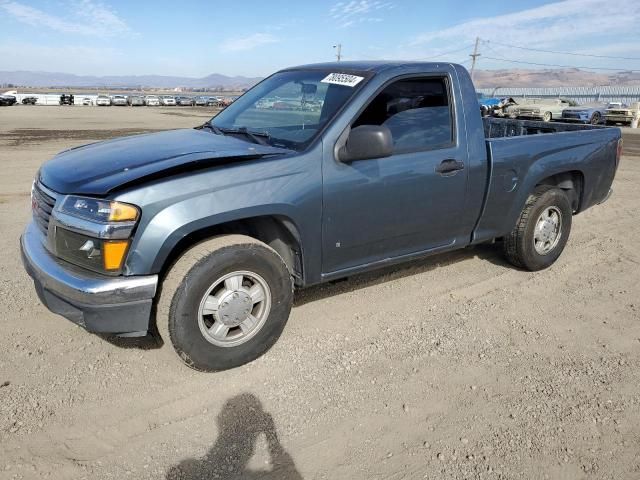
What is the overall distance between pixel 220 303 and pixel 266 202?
2.21ft

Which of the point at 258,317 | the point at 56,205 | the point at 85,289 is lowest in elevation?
the point at 258,317

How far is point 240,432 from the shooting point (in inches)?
103

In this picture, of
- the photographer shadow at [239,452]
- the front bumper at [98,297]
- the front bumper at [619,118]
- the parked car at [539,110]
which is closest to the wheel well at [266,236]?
the front bumper at [98,297]

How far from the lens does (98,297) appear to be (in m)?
2.67

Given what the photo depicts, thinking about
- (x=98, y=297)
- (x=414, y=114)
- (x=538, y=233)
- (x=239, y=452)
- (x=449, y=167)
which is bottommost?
(x=239, y=452)

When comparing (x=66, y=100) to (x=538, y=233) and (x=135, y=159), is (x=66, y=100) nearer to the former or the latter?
(x=135, y=159)

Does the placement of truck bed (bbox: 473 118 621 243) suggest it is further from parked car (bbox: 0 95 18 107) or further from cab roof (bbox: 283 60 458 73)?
parked car (bbox: 0 95 18 107)

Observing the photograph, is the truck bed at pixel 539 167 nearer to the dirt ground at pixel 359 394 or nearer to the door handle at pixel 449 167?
the door handle at pixel 449 167

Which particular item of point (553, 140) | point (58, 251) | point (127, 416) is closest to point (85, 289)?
point (58, 251)

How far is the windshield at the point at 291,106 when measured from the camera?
340 cm

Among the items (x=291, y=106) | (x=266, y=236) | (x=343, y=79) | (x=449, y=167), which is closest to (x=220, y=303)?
(x=266, y=236)

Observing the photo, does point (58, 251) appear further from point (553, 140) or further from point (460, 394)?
point (553, 140)

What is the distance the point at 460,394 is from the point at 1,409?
2.61m

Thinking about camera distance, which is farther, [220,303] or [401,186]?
[401,186]
